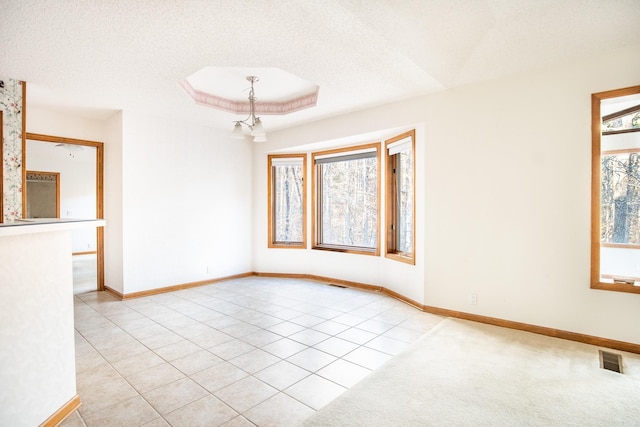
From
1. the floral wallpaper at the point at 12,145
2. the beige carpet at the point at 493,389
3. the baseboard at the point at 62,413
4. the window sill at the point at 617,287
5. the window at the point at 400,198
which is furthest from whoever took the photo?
the window at the point at 400,198

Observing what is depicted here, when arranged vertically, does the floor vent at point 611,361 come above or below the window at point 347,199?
below

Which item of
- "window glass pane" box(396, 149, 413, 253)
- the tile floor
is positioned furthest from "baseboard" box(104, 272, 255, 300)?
"window glass pane" box(396, 149, 413, 253)

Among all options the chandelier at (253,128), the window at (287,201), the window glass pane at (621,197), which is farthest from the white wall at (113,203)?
the window glass pane at (621,197)

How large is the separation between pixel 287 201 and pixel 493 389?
440 cm

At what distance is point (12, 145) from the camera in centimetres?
355

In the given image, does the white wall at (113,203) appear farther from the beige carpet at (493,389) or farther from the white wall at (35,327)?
the beige carpet at (493,389)

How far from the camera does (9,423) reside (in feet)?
5.25

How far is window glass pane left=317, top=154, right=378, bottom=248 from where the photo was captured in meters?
5.21

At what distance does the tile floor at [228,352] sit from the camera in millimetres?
2066

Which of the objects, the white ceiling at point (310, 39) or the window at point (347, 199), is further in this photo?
the window at point (347, 199)

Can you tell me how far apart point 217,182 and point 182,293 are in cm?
187

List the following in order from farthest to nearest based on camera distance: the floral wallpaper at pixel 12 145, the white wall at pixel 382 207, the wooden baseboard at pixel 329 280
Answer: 1. the wooden baseboard at pixel 329 280
2. the white wall at pixel 382 207
3. the floral wallpaper at pixel 12 145

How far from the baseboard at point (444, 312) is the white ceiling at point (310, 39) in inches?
98.6

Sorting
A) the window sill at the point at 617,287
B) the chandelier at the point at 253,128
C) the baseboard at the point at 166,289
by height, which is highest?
the chandelier at the point at 253,128
